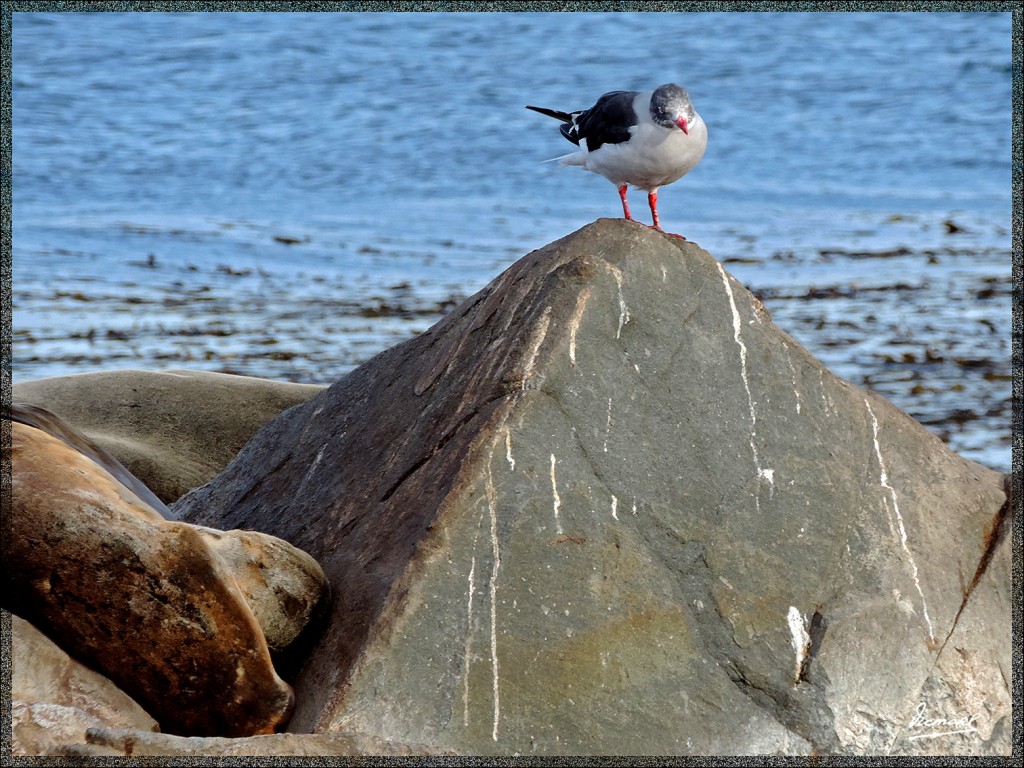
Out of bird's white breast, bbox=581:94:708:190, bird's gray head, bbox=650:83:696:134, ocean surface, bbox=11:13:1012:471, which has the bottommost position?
ocean surface, bbox=11:13:1012:471

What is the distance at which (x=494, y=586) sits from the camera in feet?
13.4

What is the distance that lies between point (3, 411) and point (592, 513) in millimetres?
1904

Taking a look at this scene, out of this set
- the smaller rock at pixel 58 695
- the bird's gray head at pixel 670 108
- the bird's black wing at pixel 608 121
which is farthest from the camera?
the bird's black wing at pixel 608 121

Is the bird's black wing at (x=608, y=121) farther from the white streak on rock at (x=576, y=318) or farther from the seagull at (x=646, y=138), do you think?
the white streak on rock at (x=576, y=318)

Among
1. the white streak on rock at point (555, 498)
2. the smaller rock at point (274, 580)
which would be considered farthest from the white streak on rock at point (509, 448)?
the smaller rock at point (274, 580)

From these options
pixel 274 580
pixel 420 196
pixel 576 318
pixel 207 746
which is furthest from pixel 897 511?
pixel 420 196

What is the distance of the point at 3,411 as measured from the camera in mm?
4402

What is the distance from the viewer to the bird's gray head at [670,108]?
197 inches

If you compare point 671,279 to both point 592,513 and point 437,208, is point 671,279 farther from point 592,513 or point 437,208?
point 437,208

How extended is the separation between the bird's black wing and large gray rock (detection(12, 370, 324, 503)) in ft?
7.77

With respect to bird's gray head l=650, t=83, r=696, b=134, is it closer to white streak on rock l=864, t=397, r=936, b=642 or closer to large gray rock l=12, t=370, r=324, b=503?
white streak on rock l=864, t=397, r=936, b=642

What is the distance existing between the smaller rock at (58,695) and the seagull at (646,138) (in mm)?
2425

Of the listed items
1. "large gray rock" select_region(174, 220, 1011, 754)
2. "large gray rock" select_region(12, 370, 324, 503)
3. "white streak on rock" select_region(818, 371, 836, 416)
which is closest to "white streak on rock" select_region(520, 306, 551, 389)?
"large gray rock" select_region(174, 220, 1011, 754)

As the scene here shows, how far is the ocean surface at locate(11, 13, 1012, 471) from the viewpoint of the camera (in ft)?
34.2
